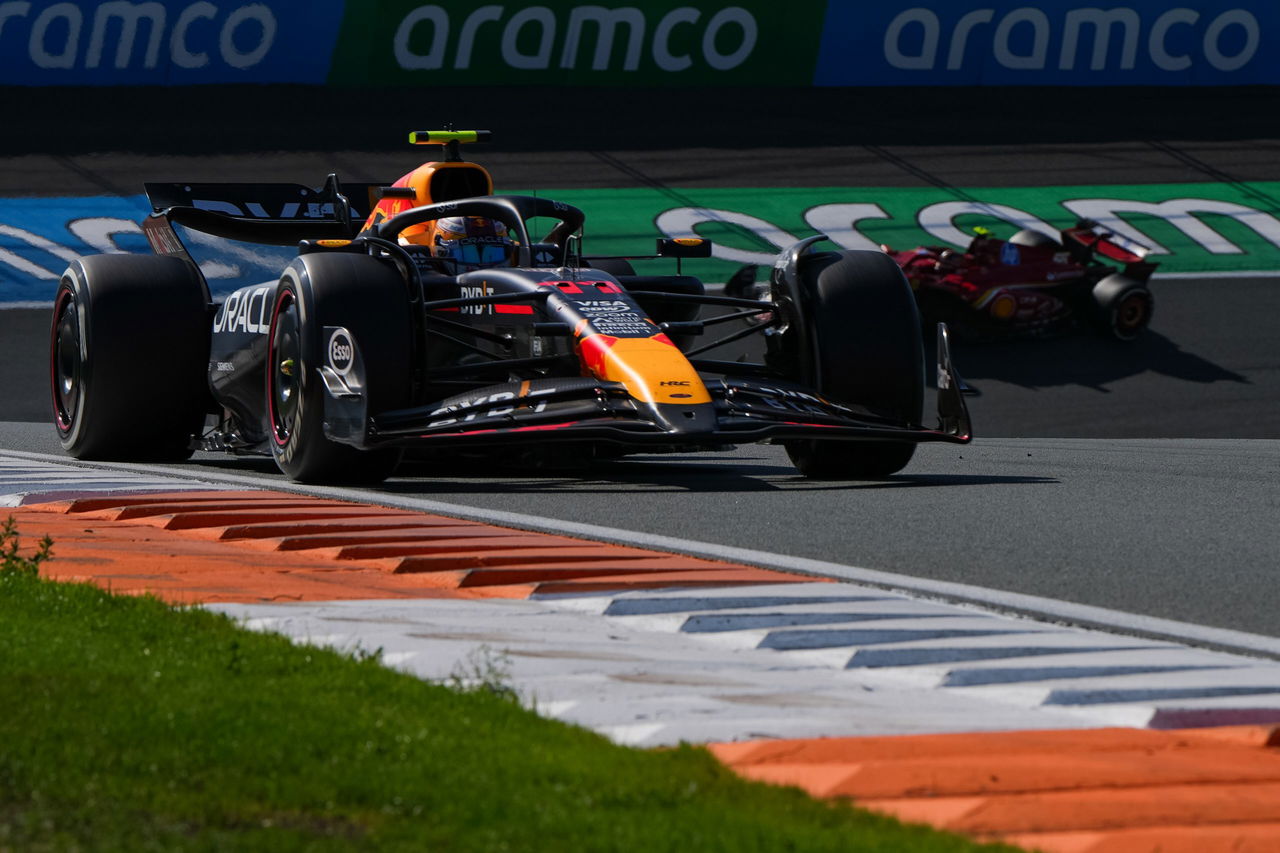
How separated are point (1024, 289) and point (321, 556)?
16.9m

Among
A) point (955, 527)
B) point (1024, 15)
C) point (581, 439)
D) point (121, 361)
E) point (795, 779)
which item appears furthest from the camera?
point (1024, 15)

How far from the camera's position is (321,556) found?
717 cm

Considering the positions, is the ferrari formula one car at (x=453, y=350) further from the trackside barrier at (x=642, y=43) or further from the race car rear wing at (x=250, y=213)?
the trackside barrier at (x=642, y=43)

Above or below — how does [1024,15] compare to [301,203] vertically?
above

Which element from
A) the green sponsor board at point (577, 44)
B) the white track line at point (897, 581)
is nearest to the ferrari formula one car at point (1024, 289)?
the green sponsor board at point (577, 44)

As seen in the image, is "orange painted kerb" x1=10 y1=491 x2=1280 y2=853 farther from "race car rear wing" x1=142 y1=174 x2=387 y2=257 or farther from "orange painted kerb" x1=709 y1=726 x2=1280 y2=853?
"race car rear wing" x1=142 y1=174 x2=387 y2=257

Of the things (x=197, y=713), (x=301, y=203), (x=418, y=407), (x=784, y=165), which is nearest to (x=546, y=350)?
(x=418, y=407)

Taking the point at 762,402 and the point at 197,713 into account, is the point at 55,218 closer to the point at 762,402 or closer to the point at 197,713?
the point at 762,402

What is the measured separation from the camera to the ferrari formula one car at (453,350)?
31.6 ft

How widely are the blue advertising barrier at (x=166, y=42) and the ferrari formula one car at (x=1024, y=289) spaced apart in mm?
12219

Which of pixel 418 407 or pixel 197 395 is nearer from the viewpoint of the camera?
pixel 418 407

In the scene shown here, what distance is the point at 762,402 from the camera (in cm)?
982

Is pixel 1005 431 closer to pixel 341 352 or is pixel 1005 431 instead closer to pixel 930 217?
pixel 930 217

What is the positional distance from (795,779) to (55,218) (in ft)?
77.4
